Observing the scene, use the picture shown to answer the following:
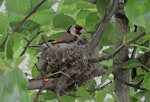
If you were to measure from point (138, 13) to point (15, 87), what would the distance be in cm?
21

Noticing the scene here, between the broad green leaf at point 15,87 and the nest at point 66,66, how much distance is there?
337mm

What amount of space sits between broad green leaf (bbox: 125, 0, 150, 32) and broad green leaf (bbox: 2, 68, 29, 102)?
0.59ft

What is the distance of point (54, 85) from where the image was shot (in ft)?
2.82

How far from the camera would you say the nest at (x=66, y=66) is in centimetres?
91

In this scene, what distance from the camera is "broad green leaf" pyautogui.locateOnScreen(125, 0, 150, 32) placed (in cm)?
54

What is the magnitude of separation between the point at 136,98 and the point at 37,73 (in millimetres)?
300

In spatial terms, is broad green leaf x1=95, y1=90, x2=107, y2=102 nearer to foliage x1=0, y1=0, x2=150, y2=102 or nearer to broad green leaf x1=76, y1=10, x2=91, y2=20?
foliage x1=0, y1=0, x2=150, y2=102

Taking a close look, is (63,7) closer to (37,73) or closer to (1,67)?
(37,73)

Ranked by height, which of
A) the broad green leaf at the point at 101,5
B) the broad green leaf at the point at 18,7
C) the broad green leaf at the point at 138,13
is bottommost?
the broad green leaf at the point at 101,5

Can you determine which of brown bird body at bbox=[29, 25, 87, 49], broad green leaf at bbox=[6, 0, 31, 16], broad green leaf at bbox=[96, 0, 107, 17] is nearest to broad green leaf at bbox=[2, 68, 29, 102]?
broad green leaf at bbox=[6, 0, 31, 16]

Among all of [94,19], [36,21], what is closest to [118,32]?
[94,19]

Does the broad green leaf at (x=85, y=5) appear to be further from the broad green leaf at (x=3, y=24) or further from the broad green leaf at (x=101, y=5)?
the broad green leaf at (x=3, y=24)

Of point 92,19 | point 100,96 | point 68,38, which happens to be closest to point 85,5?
point 92,19

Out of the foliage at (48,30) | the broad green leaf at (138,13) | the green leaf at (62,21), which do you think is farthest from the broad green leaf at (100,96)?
the broad green leaf at (138,13)
